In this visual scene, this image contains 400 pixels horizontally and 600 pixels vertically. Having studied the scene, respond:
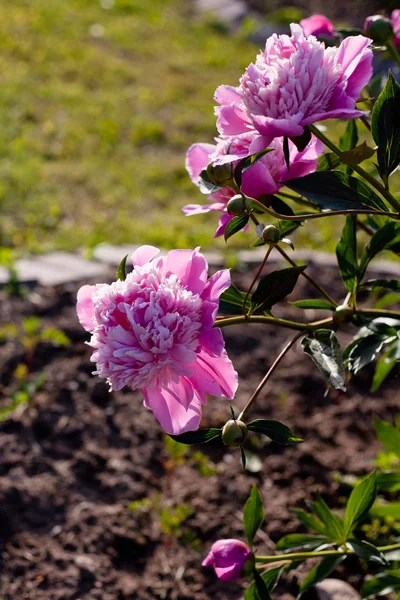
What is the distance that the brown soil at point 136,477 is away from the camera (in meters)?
1.77

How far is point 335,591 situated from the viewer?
1.70m

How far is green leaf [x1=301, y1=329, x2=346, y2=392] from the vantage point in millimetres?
1030

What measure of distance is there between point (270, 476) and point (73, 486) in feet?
1.67

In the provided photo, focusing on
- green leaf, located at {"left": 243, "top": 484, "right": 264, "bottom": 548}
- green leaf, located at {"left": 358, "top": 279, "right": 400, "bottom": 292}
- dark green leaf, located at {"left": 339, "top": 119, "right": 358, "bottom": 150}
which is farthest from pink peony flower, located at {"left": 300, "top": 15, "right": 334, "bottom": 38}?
green leaf, located at {"left": 243, "top": 484, "right": 264, "bottom": 548}

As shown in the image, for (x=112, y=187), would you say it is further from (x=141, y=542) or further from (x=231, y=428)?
(x=231, y=428)

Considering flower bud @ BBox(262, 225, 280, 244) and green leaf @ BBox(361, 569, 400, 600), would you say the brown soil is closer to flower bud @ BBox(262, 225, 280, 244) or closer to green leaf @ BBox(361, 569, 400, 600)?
green leaf @ BBox(361, 569, 400, 600)

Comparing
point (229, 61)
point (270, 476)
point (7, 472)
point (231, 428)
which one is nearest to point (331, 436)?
point (270, 476)

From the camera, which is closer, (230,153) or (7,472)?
(230,153)

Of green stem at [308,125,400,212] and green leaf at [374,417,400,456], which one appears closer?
green stem at [308,125,400,212]

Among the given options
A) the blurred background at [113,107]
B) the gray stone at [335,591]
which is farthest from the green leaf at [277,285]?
the blurred background at [113,107]

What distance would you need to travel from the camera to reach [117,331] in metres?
0.90

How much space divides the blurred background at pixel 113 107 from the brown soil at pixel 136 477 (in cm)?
96

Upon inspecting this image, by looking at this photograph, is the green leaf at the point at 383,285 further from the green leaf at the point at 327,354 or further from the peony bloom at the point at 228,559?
the peony bloom at the point at 228,559

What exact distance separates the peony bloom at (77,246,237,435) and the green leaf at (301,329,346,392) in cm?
15
